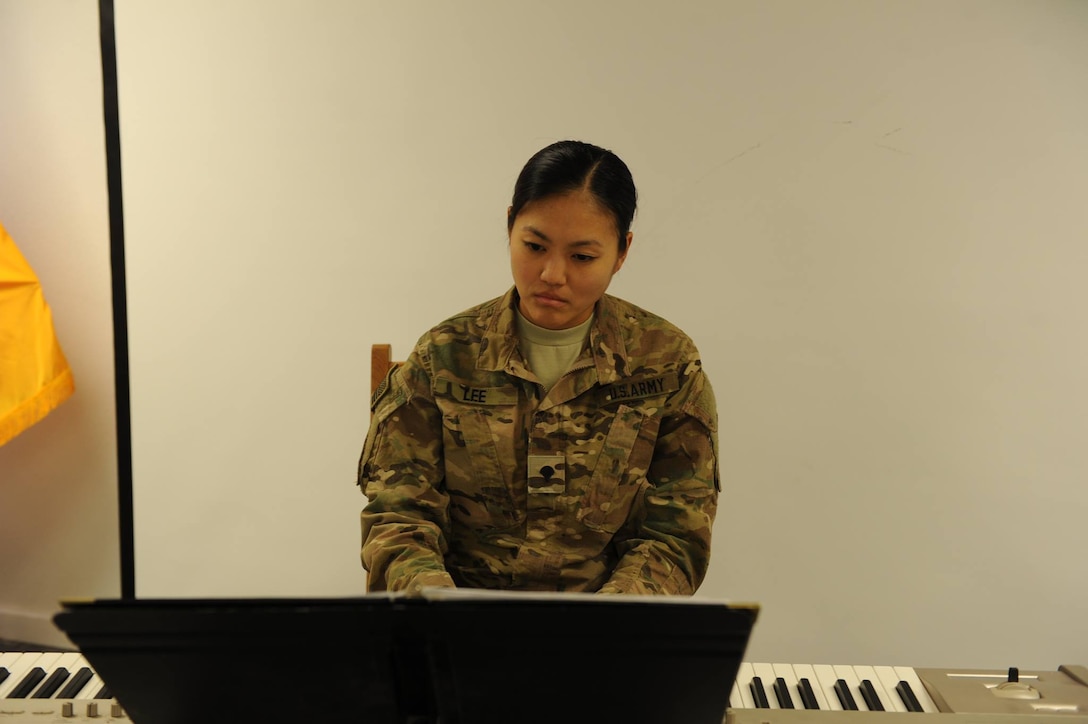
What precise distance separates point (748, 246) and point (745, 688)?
1.22 meters

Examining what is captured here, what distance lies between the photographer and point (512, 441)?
5.50 ft

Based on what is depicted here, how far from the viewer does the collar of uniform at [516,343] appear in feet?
5.48

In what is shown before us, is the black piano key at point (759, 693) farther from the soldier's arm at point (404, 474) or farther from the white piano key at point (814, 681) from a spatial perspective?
the soldier's arm at point (404, 474)

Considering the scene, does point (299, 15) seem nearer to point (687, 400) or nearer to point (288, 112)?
point (288, 112)

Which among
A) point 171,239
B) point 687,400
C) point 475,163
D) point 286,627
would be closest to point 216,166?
point 171,239

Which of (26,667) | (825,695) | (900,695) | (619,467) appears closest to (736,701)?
(825,695)

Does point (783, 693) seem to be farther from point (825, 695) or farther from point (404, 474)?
point (404, 474)

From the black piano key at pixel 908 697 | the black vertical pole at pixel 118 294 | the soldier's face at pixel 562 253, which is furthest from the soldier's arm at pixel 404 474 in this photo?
the black vertical pole at pixel 118 294

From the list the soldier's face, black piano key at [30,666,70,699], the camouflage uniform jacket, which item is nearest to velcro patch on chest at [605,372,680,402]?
the camouflage uniform jacket

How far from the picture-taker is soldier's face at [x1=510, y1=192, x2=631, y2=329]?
1.57 m

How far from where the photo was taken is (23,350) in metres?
2.55

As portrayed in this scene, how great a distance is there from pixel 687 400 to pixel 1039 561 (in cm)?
133

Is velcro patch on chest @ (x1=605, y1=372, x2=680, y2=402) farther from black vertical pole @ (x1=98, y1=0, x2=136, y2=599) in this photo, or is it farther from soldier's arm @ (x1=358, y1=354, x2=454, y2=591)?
→ black vertical pole @ (x1=98, y1=0, x2=136, y2=599)

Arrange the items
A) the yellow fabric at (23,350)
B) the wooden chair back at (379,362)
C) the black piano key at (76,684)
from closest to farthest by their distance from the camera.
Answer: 1. the black piano key at (76,684)
2. the wooden chair back at (379,362)
3. the yellow fabric at (23,350)
